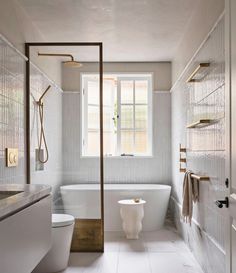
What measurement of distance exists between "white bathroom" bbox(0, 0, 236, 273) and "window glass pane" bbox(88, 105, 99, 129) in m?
0.02

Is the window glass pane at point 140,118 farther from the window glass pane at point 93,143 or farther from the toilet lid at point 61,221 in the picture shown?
the toilet lid at point 61,221

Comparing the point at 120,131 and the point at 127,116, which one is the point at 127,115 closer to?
the point at 127,116

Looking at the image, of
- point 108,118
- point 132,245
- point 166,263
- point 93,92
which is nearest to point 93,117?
point 93,92

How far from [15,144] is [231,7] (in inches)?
92.8

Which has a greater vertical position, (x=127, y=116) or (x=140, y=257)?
(x=127, y=116)

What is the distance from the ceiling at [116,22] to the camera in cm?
356

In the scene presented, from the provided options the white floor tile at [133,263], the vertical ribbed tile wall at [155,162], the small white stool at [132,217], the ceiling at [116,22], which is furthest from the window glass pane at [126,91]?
the white floor tile at [133,263]

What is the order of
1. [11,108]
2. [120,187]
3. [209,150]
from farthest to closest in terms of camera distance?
[120,187] → [11,108] → [209,150]

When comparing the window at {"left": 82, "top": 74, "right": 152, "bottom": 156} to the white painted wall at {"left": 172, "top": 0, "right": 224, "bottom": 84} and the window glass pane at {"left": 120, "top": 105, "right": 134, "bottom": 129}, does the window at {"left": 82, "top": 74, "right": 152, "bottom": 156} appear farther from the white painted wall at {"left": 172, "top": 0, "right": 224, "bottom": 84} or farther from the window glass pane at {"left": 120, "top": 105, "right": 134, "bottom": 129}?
the white painted wall at {"left": 172, "top": 0, "right": 224, "bottom": 84}

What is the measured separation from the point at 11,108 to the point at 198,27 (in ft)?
6.27

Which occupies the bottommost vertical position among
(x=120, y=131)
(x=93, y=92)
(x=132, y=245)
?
(x=132, y=245)

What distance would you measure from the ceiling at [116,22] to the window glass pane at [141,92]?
78cm

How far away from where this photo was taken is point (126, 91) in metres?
5.94

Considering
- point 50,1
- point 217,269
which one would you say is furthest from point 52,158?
point 217,269
